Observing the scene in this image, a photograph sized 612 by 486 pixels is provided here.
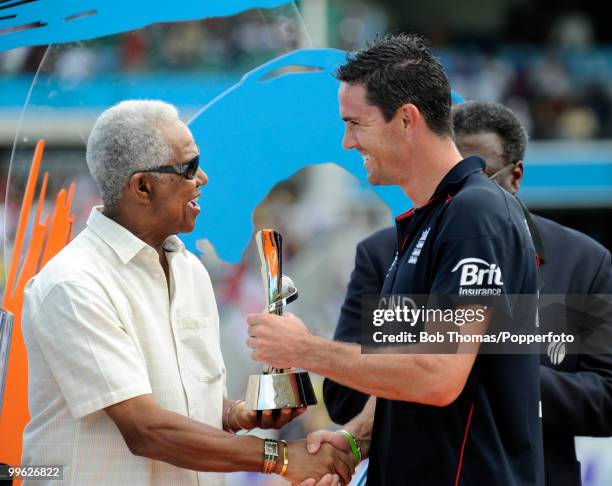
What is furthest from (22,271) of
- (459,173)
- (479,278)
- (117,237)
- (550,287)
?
(550,287)

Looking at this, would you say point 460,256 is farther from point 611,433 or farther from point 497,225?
point 611,433

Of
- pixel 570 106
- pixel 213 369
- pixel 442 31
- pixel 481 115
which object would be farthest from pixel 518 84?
pixel 213 369

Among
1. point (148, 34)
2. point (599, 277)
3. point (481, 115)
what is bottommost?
point (599, 277)

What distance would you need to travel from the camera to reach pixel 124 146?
8.98 ft

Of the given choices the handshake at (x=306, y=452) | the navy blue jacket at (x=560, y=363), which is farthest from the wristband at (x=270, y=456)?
the navy blue jacket at (x=560, y=363)

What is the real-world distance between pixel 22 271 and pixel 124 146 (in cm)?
76

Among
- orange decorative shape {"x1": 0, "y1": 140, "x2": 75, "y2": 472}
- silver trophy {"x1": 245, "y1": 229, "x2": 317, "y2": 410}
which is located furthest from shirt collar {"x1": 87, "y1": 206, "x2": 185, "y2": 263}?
orange decorative shape {"x1": 0, "y1": 140, "x2": 75, "y2": 472}

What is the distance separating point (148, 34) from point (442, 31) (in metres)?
13.8

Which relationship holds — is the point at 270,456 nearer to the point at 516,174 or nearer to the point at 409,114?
the point at 409,114

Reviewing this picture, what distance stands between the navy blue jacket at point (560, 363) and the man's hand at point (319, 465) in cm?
40

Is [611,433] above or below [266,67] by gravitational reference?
below

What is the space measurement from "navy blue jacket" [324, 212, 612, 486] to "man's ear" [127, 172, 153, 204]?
866 mm

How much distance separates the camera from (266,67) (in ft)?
11.6

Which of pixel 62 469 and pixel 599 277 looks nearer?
pixel 62 469
